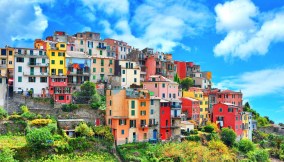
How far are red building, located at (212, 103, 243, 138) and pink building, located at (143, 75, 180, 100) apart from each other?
9.59 metres

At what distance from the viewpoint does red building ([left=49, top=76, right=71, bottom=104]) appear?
196 feet

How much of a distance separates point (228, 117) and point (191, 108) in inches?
289

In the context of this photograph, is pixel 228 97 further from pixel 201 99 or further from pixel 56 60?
pixel 56 60

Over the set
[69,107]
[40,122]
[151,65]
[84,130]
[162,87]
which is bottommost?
[84,130]

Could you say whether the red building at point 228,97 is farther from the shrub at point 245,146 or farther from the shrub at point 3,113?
the shrub at point 3,113

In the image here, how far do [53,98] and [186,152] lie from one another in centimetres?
2178

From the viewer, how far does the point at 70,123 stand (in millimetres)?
54125

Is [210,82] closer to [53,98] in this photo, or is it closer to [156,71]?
[156,71]

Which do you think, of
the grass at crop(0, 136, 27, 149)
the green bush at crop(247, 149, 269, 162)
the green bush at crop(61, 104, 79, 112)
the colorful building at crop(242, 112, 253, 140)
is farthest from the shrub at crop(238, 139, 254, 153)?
the grass at crop(0, 136, 27, 149)

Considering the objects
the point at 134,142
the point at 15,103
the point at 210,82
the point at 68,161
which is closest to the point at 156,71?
the point at 210,82

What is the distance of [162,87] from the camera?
69.6 meters

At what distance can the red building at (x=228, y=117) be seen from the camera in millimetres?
72562

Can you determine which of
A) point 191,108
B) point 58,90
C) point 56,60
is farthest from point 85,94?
point 191,108

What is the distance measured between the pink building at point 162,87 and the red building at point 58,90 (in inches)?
624
